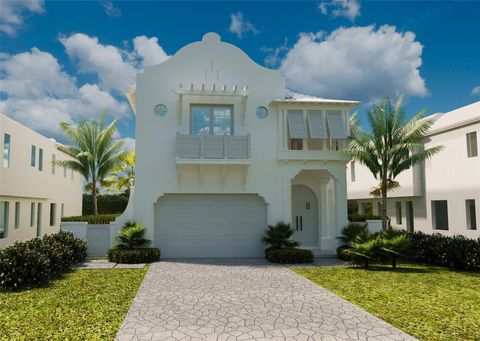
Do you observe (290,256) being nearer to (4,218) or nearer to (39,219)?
(4,218)

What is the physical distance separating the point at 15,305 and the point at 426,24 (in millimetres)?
18613

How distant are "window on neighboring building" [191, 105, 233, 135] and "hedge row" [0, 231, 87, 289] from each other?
7.34 metres

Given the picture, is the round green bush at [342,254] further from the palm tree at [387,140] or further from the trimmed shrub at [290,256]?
the palm tree at [387,140]

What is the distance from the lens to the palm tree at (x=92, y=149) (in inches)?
761

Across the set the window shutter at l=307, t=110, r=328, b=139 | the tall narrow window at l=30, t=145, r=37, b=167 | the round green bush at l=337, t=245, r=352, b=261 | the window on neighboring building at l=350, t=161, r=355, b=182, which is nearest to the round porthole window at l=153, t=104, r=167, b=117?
the window shutter at l=307, t=110, r=328, b=139

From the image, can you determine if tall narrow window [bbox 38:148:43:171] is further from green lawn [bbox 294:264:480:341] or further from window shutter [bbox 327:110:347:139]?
green lawn [bbox 294:264:480:341]

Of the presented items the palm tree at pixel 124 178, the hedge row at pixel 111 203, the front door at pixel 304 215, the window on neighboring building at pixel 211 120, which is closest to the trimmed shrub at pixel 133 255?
the window on neighboring building at pixel 211 120

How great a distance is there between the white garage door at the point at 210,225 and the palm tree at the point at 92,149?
450 cm

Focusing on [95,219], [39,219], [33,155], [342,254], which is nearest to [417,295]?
[342,254]

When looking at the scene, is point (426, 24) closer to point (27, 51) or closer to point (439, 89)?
point (439, 89)

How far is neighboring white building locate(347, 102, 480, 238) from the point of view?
62.9ft

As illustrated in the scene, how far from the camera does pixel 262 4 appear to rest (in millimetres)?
15273

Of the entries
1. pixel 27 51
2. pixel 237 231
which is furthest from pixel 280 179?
pixel 27 51

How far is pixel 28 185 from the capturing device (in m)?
23.1
